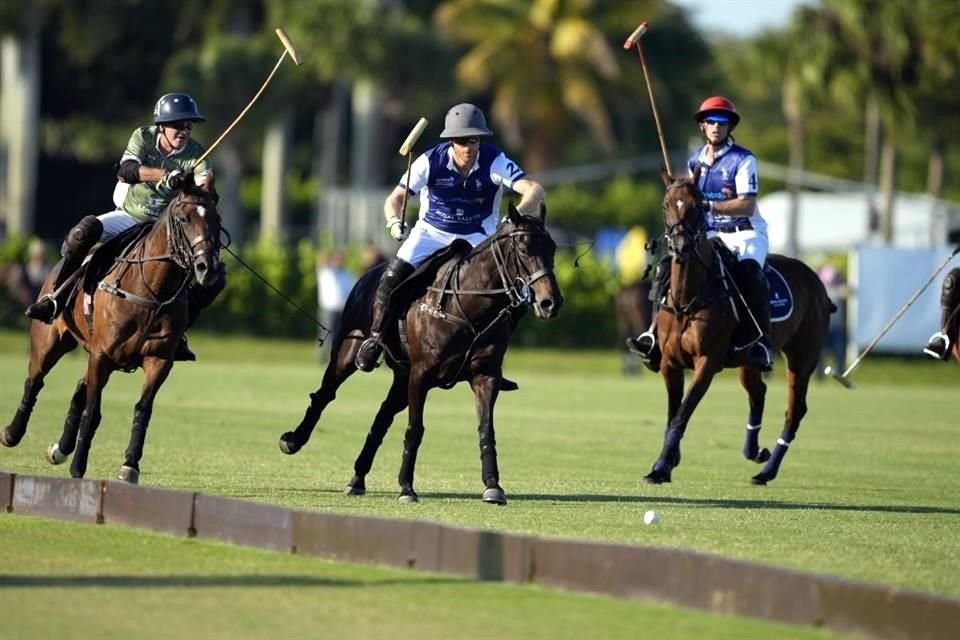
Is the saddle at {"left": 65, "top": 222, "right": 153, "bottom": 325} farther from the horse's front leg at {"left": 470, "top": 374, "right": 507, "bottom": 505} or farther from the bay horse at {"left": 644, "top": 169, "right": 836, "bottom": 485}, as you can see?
the bay horse at {"left": 644, "top": 169, "right": 836, "bottom": 485}

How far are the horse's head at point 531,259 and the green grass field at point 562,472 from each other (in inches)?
55.6

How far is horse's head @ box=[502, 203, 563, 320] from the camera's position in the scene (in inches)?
510

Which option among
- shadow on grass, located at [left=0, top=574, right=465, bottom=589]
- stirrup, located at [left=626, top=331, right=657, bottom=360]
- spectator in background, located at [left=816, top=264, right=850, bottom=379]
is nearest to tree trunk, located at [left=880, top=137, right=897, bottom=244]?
spectator in background, located at [left=816, top=264, right=850, bottom=379]

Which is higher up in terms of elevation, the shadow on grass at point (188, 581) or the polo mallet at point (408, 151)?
the polo mallet at point (408, 151)

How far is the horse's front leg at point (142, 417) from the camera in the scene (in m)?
13.5

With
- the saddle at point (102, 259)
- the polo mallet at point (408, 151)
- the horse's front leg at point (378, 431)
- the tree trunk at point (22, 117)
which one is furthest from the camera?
the tree trunk at point (22, 117)

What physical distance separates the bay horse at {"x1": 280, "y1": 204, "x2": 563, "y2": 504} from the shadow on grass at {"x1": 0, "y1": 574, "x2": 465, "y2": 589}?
3455 mm

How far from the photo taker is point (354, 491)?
1380 cm

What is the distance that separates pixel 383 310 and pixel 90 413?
7.27 ft

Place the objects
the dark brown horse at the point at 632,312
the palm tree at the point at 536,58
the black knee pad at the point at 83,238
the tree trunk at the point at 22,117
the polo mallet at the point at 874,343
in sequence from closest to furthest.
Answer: the black knee pad at the point at 83,238 < the polo mallet at the point at 874,343 < the dark brown horse at the point at 632,312 < the tree trunk at the point at 22,117 < the palm tree at the point at 536,58

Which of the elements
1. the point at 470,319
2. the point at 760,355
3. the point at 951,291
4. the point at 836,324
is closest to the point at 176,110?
the point at 470,319

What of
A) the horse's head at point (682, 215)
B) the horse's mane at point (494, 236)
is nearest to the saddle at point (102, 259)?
the horse's mane at point (494, 236)

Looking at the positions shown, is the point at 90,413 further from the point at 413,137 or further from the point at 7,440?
the point at 413,137

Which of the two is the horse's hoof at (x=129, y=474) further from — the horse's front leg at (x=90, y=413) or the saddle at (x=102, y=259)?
the saddle at (x=102, y=259)
